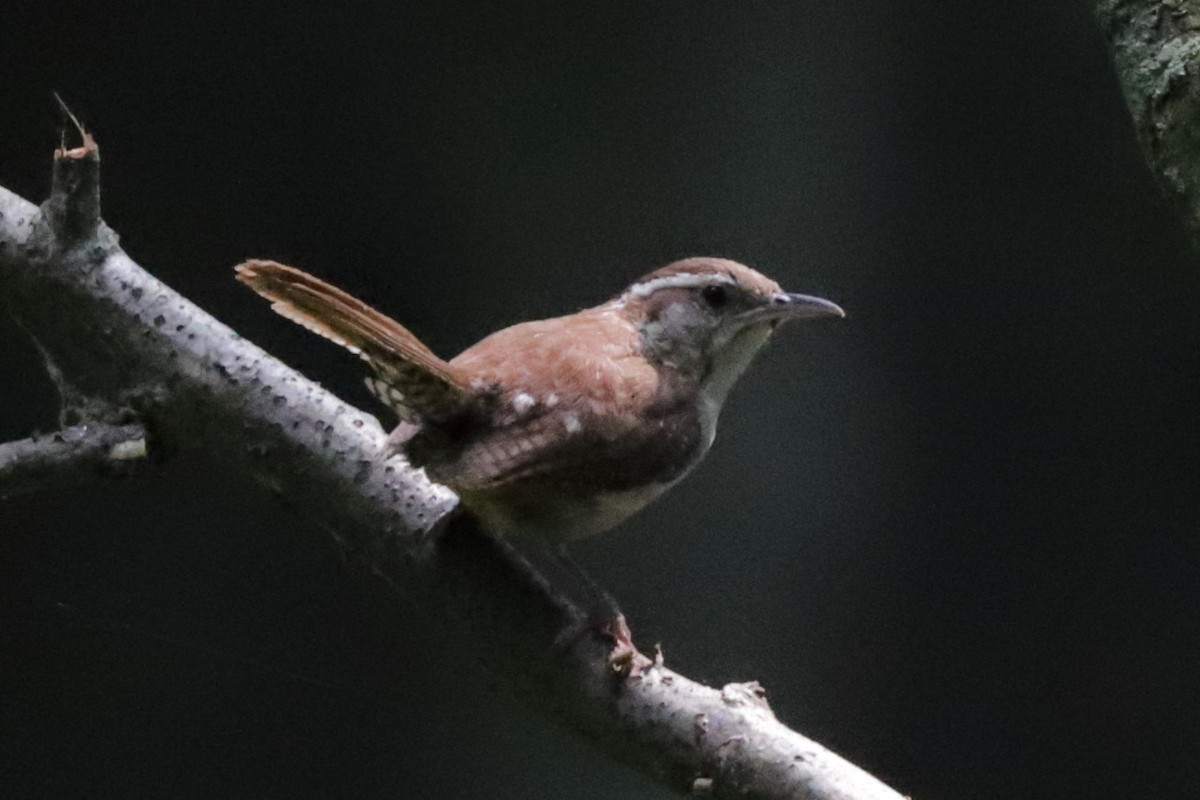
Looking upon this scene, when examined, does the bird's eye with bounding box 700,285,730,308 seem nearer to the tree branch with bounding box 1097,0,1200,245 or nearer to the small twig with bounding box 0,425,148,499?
the tree branch with bounding box 1097,0,1200,245

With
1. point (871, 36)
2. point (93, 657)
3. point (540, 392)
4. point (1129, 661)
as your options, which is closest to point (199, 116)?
point (93, 657)

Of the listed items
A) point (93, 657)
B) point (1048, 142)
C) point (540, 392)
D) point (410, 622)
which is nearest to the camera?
point (540, 392)

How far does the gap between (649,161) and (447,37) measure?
45cm

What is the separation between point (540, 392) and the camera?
1.43 meters

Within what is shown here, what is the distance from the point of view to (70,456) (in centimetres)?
146

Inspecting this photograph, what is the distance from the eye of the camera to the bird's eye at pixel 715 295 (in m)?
1.65

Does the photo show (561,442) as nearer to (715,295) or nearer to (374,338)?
(374,338)

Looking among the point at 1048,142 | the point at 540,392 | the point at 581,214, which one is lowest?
the point at 540,392

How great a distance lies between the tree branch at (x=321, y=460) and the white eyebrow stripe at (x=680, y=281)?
1.35ft

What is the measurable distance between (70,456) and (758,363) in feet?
4.64

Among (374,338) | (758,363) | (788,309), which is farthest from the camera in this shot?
(758,363)

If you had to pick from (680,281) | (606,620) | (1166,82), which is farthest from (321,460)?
(1166,82)

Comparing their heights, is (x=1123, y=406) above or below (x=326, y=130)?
below

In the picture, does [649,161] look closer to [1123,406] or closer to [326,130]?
[326,130]
